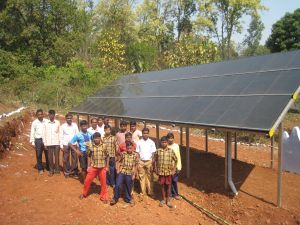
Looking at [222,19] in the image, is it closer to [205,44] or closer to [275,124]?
[205,44]

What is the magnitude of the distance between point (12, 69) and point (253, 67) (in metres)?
23.7

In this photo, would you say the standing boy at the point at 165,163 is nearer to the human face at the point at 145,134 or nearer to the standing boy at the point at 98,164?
the human face at the point at 145,134

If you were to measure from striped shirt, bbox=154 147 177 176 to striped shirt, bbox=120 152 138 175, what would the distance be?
22.7 inches

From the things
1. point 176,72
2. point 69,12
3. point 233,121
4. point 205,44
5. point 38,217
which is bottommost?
point 38,217

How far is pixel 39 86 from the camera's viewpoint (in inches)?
1093

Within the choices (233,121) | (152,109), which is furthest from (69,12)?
(233,121)

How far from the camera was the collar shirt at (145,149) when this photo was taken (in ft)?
28.4

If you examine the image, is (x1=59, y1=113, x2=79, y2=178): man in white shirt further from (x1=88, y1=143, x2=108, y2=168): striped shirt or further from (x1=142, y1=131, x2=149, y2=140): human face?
(x1=142, y1=131, x2=149, y2=140): human face

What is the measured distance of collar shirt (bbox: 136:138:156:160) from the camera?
28.4 feet

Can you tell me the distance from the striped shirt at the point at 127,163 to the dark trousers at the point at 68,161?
1942 millimetres

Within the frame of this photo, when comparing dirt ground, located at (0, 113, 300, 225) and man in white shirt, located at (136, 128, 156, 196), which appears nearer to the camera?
dirt ground, located at (0, 113, 300, 225)

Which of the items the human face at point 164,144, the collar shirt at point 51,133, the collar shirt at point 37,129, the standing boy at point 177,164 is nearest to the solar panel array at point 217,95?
the standing boy at point 177,164

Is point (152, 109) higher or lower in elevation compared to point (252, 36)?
lower

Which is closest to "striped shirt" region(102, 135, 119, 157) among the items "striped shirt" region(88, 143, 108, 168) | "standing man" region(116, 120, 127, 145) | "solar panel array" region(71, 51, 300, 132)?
"standing man" region(116, 120, 127, 145)
